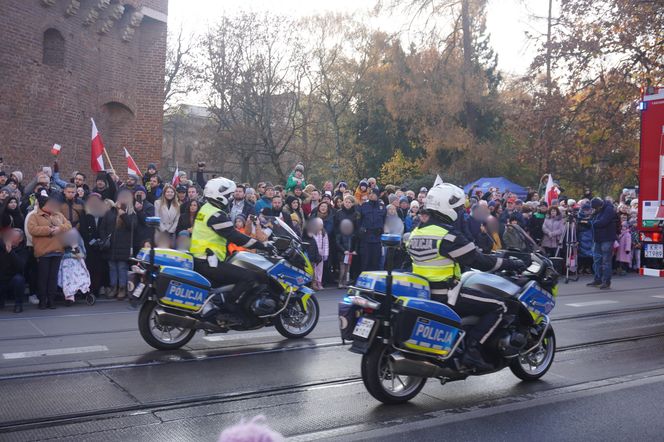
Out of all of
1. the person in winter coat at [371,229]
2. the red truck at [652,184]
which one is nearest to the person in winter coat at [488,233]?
the person in winter coat at [371,229]

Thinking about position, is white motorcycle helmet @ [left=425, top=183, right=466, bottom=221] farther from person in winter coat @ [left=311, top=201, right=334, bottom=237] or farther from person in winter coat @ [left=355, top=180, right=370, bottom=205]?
person in winter coat @ [left=355, top=180, right=370, bottom=205]

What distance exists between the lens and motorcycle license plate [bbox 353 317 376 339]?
245 inches

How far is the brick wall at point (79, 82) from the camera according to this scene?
816 inches

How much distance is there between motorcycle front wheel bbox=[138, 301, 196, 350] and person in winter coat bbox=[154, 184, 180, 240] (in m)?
4.86

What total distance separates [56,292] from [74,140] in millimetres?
11635

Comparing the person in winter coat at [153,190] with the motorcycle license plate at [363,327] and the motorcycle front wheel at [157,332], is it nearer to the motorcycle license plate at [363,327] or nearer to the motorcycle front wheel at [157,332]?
the motorcycle front wheel at [157,332]

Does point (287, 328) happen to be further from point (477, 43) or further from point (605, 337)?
point (477, 43)

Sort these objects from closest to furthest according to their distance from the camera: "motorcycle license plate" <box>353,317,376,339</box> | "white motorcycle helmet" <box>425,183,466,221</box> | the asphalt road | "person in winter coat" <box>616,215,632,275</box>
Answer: the asphalt road → "motorcycle license plate" <box>353,317,376,339</box> → "white motorcycle helmet" <box>425,183,466,221</box> → "person in winter coat" <box>616,215,632,275</box>

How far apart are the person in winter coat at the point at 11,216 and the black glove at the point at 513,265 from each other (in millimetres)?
8565

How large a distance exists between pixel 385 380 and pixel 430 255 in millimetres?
1181

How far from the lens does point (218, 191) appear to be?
8.80 meters

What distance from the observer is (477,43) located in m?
42.9

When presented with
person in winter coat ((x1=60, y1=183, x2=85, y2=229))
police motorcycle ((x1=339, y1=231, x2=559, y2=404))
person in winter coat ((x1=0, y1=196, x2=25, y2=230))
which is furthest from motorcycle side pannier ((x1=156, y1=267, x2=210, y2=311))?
person in winter coat ((x1=60, y1=183, x2=85, y2=229))

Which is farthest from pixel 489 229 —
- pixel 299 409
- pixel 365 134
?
pixel 365 134
